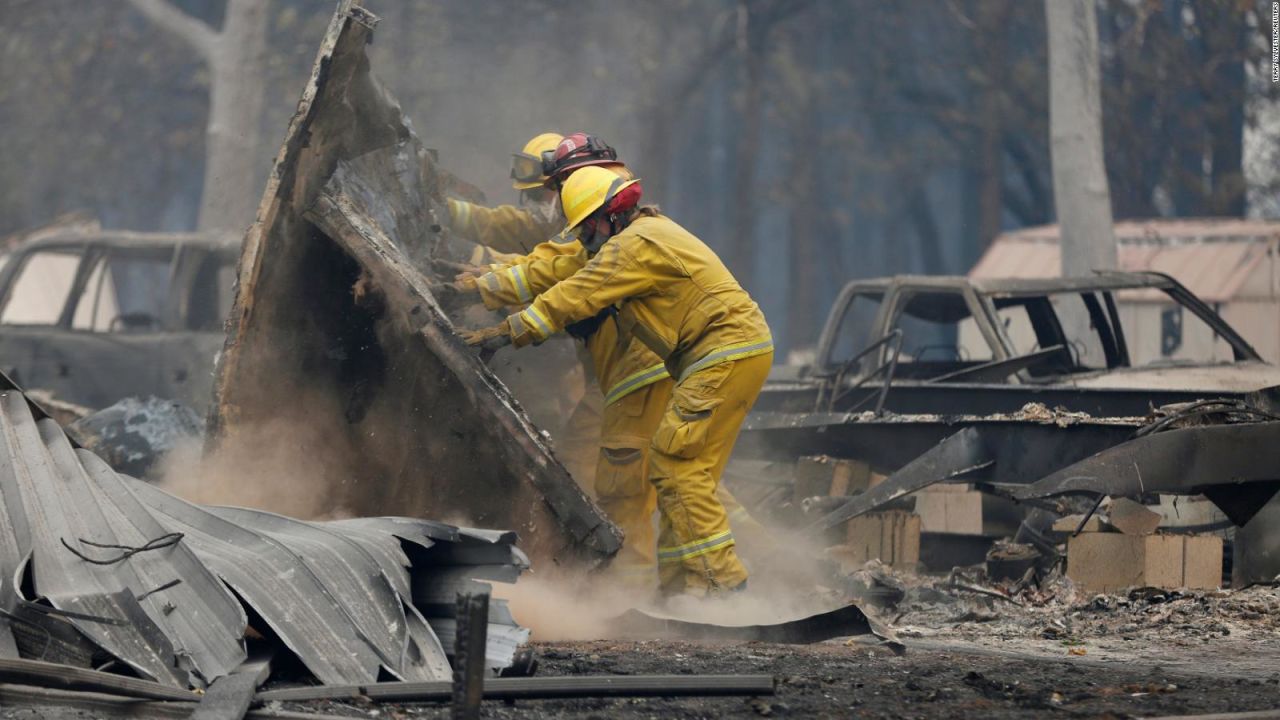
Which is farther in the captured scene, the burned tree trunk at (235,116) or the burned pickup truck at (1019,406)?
the burned tree trunk at (235,116)

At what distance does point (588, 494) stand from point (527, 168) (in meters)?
1.64

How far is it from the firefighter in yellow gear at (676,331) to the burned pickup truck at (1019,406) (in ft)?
3.89

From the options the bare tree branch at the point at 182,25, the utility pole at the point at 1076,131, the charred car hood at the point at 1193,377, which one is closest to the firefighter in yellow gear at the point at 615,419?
the charred car hood at the point at 1193,377

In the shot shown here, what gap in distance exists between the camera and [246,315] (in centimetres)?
605

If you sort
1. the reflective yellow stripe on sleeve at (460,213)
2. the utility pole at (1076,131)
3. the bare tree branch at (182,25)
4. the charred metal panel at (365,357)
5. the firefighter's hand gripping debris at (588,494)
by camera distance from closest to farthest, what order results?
the firefighter's hand gripping debris at (588,494) → the charred metal panel at (365,357) → the reflective yellow stripe on sleeve at (460,213) → the utility pole at (1076,131) → the bare tree branch at (182,25)

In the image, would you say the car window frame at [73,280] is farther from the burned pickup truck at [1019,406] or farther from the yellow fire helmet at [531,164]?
the burned pickup truck at [1019,406]

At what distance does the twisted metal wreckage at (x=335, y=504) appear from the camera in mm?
4008

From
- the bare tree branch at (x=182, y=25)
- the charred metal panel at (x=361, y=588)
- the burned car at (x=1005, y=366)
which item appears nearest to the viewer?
the charred metal panel at (x=361, y=588)

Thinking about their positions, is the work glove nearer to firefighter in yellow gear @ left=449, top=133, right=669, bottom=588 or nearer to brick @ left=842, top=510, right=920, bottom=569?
firefighter in yellow gear @ left=449, top=133, right=669, bottom=588

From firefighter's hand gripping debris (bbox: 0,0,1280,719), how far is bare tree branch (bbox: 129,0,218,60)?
21.3 ft

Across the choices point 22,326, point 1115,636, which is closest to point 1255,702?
point 1115,636

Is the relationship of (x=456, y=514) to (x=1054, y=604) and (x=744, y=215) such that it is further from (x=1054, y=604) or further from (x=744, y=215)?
(x=744, y=215)

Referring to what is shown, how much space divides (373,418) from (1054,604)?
2.91m

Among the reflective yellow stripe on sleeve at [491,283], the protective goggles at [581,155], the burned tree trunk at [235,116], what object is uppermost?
the burned tree trunk at [235,116]
